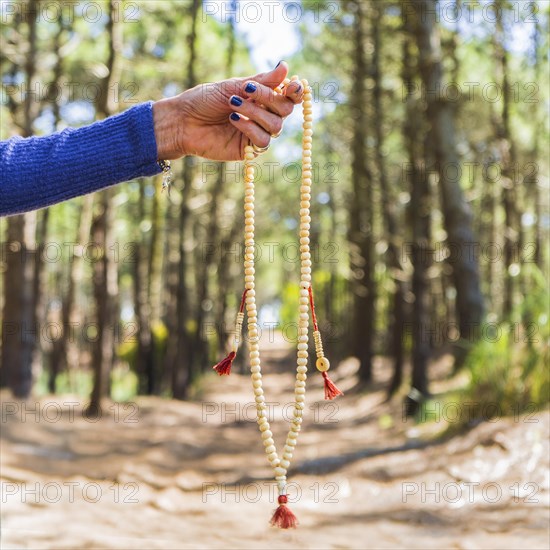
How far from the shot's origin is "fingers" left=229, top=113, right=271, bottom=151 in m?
2.45

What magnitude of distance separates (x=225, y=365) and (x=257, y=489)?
4.69 meters

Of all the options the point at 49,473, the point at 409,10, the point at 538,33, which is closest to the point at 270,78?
the point at 49,473

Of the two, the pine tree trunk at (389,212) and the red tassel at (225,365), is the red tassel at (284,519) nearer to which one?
the red tassel at (225,365)

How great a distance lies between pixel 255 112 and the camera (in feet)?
7.96

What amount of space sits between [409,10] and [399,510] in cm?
956

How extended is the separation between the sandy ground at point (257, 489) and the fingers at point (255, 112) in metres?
3.12

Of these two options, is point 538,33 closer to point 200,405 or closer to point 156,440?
point 200,405

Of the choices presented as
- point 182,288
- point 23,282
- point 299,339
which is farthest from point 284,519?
point 182,288

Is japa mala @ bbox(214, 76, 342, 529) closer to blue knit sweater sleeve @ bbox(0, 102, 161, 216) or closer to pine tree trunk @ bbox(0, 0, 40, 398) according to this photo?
blue knit sweater sleeve @ bbox(0, 102, 161, 216)

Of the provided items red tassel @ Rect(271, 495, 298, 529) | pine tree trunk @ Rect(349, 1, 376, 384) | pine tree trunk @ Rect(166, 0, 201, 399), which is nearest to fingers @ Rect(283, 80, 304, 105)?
red tassel @ Rect(271, 495, 298, 529)

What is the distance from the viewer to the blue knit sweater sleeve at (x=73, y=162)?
2.35 meters

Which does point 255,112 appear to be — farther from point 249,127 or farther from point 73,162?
point 73,162

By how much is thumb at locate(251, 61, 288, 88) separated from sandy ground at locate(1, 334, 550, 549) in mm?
3213

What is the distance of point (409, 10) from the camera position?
1276 cm
